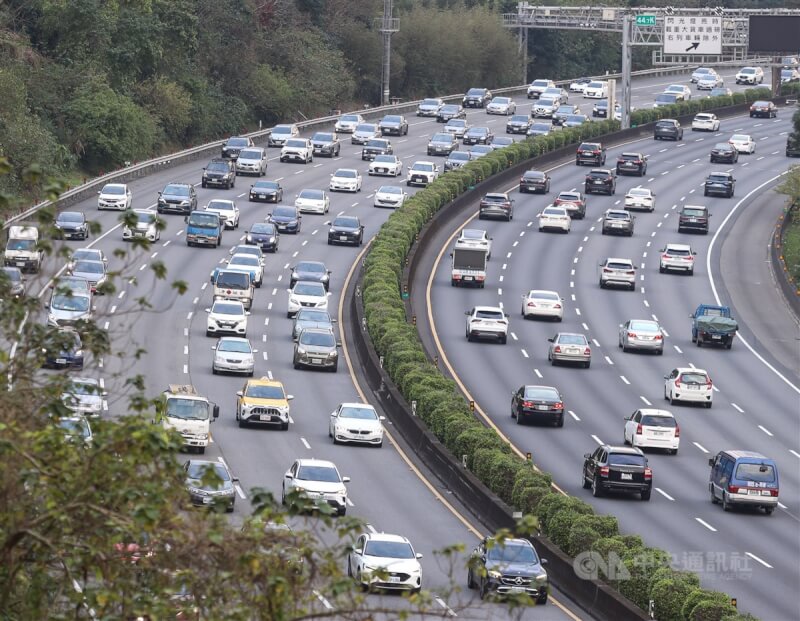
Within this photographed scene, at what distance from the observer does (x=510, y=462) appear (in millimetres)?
41062

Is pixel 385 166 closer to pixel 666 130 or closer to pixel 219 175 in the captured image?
pixel 219 175

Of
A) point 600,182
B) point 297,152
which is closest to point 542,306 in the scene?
point 600,182

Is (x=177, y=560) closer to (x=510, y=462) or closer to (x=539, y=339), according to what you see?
(x=510, y=462)

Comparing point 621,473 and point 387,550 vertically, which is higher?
point 387,550

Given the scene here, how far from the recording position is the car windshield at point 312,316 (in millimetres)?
61219

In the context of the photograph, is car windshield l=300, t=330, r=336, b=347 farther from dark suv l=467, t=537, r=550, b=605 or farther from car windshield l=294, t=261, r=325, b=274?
dark suv l=467, t=537, r=550, b=605

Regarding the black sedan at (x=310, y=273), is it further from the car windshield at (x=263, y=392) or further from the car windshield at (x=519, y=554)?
the car windshield at (x=519, y=554)

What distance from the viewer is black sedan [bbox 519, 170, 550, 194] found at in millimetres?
96562

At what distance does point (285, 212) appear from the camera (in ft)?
268

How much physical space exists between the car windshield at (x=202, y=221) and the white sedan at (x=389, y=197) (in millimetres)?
14700

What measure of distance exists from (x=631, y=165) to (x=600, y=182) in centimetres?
678

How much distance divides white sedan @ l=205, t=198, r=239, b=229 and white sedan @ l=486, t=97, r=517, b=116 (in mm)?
50157

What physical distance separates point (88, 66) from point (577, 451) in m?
62.5

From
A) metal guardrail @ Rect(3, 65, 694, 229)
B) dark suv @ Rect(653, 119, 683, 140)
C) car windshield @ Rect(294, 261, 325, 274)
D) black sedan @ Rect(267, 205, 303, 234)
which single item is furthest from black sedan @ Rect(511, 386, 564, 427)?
dark suv @ Rect(653, 119, 683, 140)
